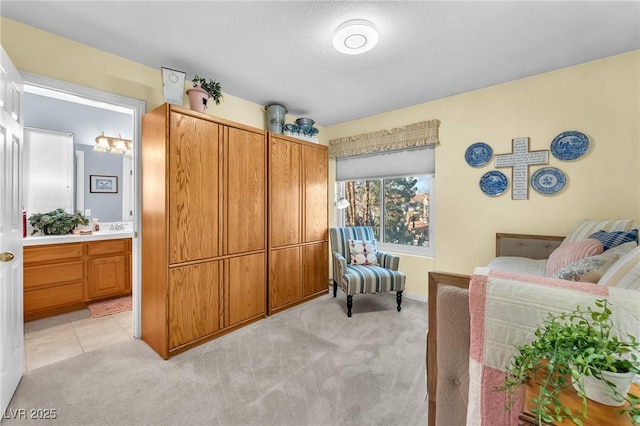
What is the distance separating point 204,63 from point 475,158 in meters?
2.95

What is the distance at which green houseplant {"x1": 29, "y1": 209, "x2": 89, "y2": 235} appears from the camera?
314 cm

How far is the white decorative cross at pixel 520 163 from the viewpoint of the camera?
272 centimetres

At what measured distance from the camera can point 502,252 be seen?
2814 millimetres

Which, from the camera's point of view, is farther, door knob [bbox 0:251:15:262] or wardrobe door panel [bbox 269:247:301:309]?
wardrobe door panel [bbox 269:247:301:309]

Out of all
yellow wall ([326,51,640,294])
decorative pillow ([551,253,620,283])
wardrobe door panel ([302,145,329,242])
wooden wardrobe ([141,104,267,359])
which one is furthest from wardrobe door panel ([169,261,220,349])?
decorative pillow ([551,253,620,283])

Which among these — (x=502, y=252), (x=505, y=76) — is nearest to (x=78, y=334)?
(x=502, y=252)

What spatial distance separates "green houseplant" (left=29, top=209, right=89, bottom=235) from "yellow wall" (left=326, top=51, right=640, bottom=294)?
4.20 metres

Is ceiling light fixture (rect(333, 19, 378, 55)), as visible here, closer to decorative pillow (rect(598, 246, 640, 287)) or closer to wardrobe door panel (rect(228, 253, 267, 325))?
decorative pillow (rect(598, 246, 640, 287))

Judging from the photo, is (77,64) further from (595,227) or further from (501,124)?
(595,227)

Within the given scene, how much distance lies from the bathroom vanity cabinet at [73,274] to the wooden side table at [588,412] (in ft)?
13.3

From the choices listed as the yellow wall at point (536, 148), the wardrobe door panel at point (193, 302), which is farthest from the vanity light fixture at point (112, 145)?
the yellow wall at point (536, 148)

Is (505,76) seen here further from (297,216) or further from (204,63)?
(204,63)

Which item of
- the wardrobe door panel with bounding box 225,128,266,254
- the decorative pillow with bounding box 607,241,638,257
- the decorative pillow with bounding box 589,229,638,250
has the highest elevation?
the wardrobe door panel with bounding box 225,128,266,254

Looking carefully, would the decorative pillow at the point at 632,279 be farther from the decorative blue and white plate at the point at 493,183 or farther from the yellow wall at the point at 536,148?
the decorative blue and white plate at the point at 493,183
